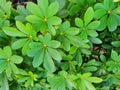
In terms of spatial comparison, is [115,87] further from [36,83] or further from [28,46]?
[28,46]

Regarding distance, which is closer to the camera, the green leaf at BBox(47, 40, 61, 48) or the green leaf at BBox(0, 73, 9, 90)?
the green leaf at BBox(47, 40, 61, 48)

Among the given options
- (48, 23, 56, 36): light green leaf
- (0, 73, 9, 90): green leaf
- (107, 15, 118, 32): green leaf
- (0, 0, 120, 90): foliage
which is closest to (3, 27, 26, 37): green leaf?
(0, 0, 120, 90): foliage

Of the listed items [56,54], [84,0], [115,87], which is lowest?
[115,87]

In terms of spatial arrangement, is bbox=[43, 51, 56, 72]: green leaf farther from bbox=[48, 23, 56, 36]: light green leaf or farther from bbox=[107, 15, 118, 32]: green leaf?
bbox=[107, 15, 118, 32]: green leaf

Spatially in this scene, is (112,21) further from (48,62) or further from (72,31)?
(48,62)

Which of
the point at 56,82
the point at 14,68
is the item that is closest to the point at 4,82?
the point at 14,68

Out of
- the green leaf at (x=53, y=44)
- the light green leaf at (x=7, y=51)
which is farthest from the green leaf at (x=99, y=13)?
the light green leaf at (x=7, y=51)

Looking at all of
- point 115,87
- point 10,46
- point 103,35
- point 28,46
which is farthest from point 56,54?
point 115,87

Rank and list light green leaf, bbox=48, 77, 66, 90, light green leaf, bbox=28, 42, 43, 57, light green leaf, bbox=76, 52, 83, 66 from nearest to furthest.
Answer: light green leaf, bbox=28, 42, 43, 57 < light green leaf, bbox=48, 77, 66, 90 < light green leaf, bbox=76, 52, 83, 66
